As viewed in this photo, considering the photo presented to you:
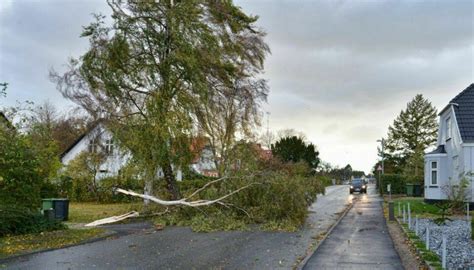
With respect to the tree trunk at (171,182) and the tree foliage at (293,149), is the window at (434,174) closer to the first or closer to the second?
the tree trunk at (171,182)

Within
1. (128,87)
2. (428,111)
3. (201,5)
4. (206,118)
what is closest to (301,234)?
(206,118)

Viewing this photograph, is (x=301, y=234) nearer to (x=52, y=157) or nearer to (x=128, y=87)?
(x=128, y=87)

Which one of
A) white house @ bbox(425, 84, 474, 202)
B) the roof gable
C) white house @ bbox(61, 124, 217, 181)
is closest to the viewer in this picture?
white house @ bbox(61, 124, 217, 181)

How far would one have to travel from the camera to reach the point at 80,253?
11.5 m

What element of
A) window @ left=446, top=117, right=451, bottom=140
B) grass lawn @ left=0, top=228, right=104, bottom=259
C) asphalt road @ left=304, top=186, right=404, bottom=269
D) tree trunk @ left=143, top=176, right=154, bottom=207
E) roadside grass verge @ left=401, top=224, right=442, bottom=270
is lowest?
grass lawn @ left=0, top=228, right=104, bottom=259

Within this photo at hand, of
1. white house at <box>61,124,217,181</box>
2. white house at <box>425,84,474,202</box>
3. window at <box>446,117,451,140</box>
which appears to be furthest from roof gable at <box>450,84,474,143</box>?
white house at <box>61,124,217,181</box>

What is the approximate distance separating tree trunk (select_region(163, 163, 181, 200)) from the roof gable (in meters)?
14.0

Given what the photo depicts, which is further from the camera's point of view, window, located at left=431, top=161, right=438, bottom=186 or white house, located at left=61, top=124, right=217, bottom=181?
window, located at left=431, top=161, right=438, bottom=186

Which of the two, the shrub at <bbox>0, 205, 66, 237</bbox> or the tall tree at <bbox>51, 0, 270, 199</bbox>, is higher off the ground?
the tall tree at <bbox>51, 0, 270, 199</bbox>

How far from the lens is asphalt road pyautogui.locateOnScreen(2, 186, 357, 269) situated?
9.93 m

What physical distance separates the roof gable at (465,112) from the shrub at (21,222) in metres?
19.0

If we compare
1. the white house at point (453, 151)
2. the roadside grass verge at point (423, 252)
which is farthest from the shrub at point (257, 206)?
the white house at point (453, 151)

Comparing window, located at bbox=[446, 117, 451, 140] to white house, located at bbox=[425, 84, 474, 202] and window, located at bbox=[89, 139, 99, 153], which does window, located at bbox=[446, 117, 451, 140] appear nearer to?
white house, located at bbox=[425, 84, 474, 202]

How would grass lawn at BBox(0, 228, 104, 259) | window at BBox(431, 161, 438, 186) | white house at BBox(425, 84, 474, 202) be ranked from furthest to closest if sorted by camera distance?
1. window at BBox(431, 161, 438, 186)
2. white house at BBox(425, 84, 474, 202)
3. grass lawn at BBox(0, 228, 104, 259)
